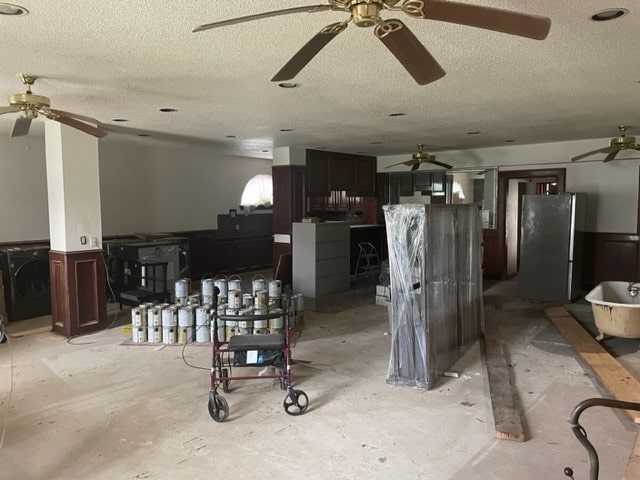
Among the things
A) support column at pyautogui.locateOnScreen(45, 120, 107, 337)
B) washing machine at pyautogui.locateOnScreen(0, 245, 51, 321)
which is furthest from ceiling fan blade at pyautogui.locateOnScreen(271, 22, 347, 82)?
washing machine at pyautogui.locateOnScreen(0, 245, 51, 321)

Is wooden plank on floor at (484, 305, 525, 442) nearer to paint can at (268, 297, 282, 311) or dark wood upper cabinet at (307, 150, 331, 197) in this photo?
paint can at (268, 297, 282, 311)

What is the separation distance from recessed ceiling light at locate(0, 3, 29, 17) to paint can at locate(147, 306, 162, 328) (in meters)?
3.22

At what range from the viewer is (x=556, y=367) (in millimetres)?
4090

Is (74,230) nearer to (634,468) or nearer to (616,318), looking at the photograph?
(634,468)

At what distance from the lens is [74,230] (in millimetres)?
5039

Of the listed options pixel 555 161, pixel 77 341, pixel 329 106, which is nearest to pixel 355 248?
pixel 555 161

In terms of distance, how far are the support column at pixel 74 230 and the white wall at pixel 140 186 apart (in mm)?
1700

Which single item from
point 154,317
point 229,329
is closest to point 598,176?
point 229,329

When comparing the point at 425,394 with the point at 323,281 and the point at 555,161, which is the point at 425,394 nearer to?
the point at 323,281

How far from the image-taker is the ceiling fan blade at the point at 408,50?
1725 millimetres

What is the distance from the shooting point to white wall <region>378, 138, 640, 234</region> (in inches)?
268

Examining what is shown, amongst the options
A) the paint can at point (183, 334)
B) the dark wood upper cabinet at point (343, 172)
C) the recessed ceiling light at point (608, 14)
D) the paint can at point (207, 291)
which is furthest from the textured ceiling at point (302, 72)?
the dark wood upper cabinet at point (343, 172)

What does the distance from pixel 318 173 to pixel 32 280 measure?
450cm

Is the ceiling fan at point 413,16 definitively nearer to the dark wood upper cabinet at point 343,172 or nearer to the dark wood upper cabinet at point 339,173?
the dark wood upper cabinet at point 339,173
